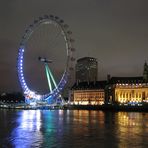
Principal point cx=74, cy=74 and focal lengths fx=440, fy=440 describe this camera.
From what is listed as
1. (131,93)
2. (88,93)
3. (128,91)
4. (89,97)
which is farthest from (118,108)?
(88,93)

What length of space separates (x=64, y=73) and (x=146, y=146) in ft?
185

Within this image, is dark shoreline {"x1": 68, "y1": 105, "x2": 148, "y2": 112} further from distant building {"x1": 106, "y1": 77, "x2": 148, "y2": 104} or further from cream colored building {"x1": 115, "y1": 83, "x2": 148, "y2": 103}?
cream colored building {"x1": 115, "y1": 83, "x2": 148, "y2": 103}

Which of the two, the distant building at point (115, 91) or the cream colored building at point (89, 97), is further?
the cream colored building at point (89, 97)

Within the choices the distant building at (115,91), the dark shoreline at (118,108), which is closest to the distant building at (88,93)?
the distant building at (115,91)

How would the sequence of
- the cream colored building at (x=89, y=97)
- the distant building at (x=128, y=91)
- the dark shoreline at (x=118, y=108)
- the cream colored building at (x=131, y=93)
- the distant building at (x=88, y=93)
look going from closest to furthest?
the dark shoreline at (x=118, y=108)
the cream colored building at (x=131, y=93)
the distant building at (x=128, y=91)
the cream colored building at (x=89, y=97)
the distant building at (x=88, y=93)

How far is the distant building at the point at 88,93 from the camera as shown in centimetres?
16500

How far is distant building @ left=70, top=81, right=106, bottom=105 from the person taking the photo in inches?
6496

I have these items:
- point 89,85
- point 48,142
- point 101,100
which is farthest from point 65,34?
point 89,85

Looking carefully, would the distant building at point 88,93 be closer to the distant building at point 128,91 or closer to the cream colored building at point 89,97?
the cream colored building at point 89,97

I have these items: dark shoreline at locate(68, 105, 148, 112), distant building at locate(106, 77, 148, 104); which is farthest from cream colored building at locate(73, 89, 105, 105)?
dark shoreline at locate(68, 105, 148, 112)

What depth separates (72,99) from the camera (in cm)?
17700

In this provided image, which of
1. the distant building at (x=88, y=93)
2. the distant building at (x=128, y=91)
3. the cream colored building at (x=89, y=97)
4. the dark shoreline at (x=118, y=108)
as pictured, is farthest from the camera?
the distant building at (x=88, y=93)

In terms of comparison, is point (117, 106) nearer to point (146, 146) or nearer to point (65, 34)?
point (65, 34)

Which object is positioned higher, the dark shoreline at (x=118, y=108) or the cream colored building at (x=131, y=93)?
the cream colored building at (x=131, y=93)
